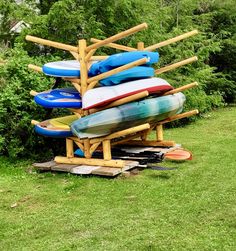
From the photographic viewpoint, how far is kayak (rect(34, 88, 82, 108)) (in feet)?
24.9

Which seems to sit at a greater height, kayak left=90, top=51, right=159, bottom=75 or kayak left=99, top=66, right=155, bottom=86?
kayak left=90, top=51, right=159, bottom=75

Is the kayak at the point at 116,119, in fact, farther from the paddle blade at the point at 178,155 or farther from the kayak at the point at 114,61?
the paddle blade at the point at 178,155

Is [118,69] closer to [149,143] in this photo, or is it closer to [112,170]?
[112,170]

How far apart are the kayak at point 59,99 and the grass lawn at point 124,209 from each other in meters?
1.08

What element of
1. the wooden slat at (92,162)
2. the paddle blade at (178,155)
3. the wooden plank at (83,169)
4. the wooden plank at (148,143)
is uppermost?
the wooden slat at (92,162)

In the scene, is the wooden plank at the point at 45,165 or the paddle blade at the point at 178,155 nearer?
the wooden plank at the point at 45,165

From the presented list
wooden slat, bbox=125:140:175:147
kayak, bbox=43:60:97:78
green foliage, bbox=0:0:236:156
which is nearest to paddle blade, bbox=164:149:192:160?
wooden slat, bbox=125:140:175:147

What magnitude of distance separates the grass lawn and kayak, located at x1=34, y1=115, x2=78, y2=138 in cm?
63

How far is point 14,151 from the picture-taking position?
8.36 metres

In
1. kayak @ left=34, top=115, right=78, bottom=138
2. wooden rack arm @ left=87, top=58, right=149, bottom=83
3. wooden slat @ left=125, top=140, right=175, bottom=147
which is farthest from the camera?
wooden slat @ left=125, top=140, right=175, bottom=147

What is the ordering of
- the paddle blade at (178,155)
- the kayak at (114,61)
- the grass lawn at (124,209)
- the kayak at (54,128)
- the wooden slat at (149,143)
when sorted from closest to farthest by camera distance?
the grass lawn at (124,209) < the kayak at (114,61) < the kayak at (54,128) < the paddle blade at (178,155) < the wooden slat at (149,143)

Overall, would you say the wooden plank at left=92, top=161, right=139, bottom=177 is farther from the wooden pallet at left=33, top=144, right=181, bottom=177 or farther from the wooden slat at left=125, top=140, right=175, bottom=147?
the wooden slat at left=125, top=140, right=175, bottom=147

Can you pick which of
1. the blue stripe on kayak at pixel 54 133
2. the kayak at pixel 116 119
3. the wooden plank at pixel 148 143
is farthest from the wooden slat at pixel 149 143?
the blue stripe on kayak at pixel 54 133

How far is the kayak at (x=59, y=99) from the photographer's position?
24.9 feet
